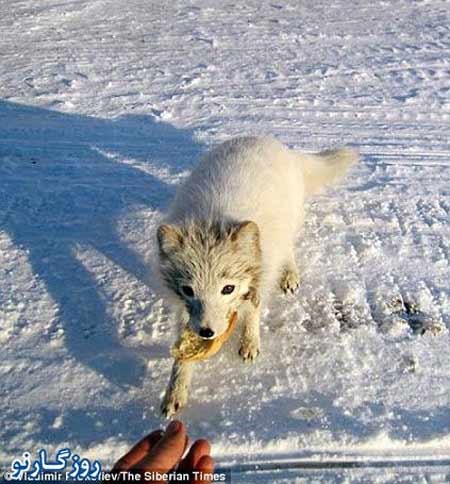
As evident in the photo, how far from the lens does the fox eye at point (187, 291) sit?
2.68m

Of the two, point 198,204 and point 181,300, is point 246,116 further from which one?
point 181,300

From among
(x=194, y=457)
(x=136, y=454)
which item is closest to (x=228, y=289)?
(x=194, y=457)

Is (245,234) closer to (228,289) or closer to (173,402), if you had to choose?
(228,289)

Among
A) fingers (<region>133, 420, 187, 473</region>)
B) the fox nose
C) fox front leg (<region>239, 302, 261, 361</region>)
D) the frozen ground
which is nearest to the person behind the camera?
fingers (<region>133, 420, 187, 473</region>)

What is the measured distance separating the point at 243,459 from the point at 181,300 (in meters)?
0.71

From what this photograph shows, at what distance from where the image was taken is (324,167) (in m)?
3.96

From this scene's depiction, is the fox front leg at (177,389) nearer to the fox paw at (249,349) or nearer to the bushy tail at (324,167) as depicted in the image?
the fox paw at (249,349)

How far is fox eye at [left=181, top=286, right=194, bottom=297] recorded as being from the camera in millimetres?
2678

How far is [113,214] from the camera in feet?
12.9

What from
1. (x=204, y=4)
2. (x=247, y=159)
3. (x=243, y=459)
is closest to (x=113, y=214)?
(x=247, y=159)

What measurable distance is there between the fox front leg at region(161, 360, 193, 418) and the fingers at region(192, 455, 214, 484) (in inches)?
26.6

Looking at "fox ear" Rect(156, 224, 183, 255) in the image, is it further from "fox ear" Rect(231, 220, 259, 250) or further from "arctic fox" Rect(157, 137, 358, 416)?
"fox ear" Rect(231, 220, 259, 250)

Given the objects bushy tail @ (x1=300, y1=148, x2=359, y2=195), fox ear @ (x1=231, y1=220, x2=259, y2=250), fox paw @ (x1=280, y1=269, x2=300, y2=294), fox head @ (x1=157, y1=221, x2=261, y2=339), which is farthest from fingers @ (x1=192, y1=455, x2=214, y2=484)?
bushy tail @ (x1=300, y1=148, x2=359, y2=195)

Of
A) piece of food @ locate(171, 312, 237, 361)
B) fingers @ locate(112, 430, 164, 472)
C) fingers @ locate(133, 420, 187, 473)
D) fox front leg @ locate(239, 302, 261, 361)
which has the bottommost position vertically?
fox front leg @ locate(239, 302, 261, 361)
